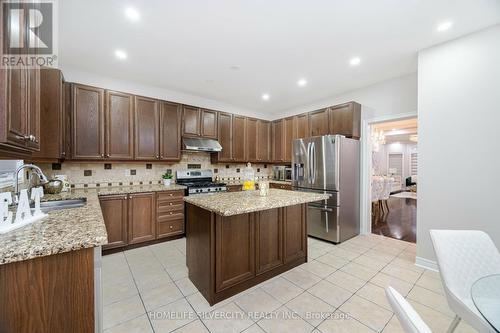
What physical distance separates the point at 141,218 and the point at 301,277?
248 cm

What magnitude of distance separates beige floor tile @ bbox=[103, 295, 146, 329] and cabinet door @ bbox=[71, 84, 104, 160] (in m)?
2.13

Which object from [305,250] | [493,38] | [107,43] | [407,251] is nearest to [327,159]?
A: [305,250]

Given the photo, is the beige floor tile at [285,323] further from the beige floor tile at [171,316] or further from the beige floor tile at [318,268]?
the beige floor tile at [318,268]

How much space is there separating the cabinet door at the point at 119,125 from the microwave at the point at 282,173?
3265mm

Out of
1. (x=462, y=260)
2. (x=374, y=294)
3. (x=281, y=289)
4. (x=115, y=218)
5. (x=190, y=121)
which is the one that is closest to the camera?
(x=462, y=260)

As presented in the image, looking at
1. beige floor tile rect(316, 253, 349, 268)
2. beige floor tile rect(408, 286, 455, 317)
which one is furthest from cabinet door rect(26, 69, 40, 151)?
beige floor tile rect(408, 286, 455, 317)

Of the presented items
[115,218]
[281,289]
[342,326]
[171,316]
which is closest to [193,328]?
→ [171,316]

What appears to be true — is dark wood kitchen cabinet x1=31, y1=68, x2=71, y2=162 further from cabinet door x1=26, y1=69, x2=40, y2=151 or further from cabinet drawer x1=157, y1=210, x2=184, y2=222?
cabinet drawer x1=157, y1=210, x2=184, y2=222

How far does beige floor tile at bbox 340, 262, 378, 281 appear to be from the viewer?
2.38m

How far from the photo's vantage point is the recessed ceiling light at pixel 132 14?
1887mm

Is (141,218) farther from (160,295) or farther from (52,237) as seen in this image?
(52,237)

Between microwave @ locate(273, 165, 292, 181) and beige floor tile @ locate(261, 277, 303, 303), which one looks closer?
beige floor tile @ locate(261, 277, 303, 303)

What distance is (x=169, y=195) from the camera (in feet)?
11.3

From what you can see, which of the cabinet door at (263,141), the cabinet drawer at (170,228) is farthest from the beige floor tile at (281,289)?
the cabinet door at (263,141)
